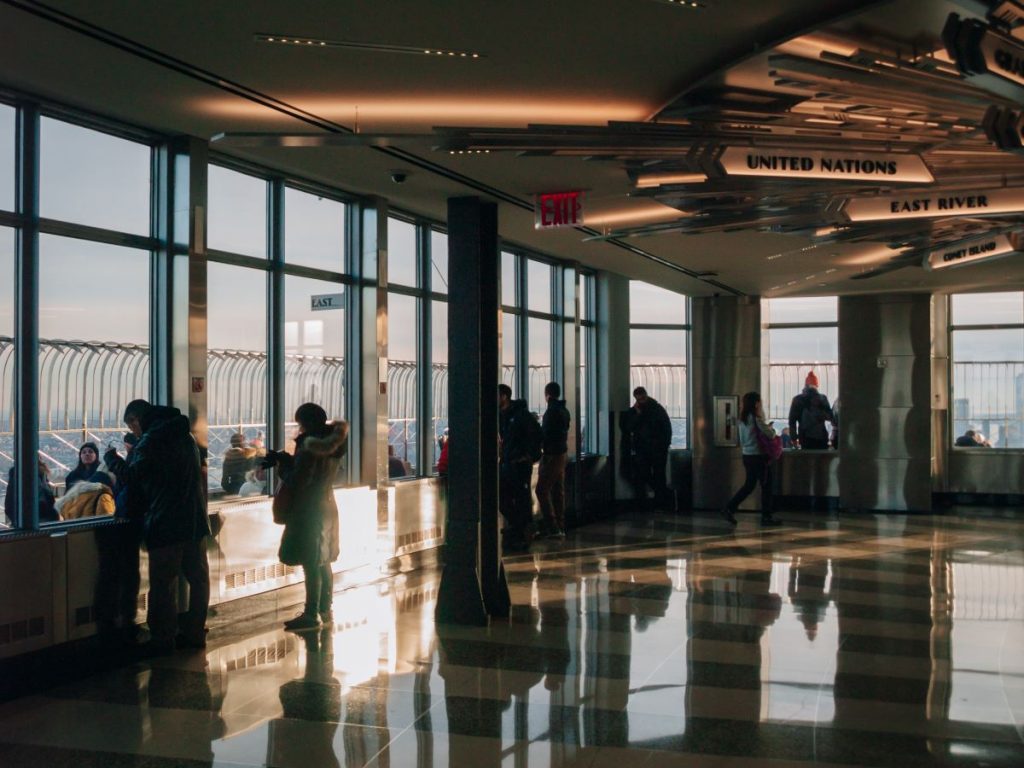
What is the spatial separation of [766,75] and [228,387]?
471cm

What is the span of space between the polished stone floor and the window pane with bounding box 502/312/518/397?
3.36 metres

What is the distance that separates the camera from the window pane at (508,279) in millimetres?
12641

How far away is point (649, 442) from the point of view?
15.1 m

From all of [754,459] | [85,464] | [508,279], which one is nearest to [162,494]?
[85,464]

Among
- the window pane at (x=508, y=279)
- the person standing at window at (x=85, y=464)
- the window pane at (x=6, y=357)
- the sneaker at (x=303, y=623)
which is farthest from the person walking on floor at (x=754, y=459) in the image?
the window pane at (x=6, y=357)

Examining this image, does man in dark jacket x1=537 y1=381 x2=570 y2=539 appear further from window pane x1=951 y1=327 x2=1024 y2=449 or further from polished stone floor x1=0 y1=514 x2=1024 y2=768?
window pane x1=951 y1=327 x2=1024 y2=449

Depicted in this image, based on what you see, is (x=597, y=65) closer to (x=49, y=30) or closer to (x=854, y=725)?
(x=49, y=30)

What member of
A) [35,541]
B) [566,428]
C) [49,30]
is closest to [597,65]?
[49,30]

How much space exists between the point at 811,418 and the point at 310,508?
33.4 feet

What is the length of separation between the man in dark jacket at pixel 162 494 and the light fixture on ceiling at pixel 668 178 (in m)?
3.19

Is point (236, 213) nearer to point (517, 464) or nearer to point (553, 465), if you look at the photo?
point (517, 464)

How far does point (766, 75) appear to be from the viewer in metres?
4.95

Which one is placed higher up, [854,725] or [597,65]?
[597,65]

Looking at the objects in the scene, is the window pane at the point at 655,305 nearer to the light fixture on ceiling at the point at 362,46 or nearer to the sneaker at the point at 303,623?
the sneaker at the point at 303,623
